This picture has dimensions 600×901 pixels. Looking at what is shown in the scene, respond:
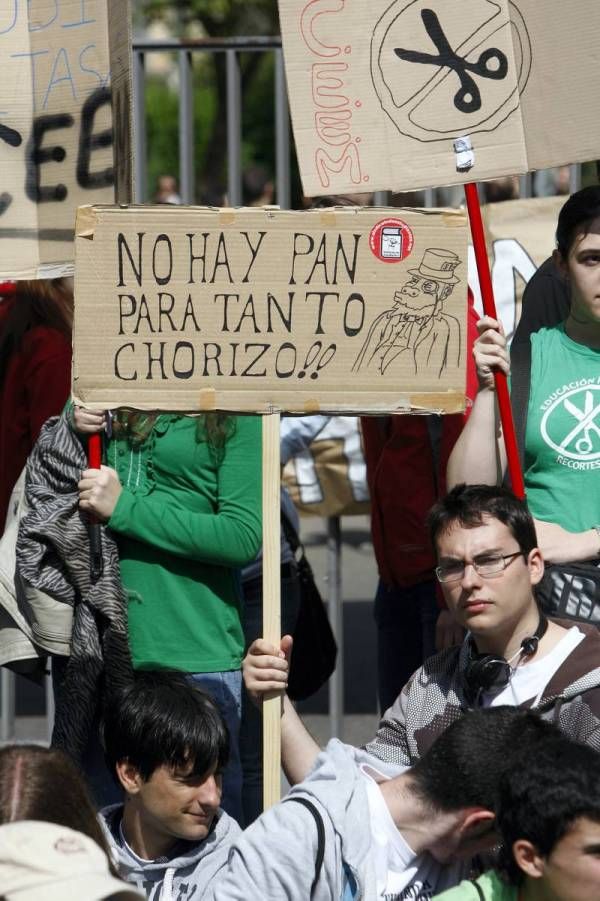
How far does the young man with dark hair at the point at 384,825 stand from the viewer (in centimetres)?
277

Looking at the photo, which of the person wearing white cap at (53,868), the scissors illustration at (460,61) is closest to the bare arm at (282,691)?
the person wearing white cap at (53,868)

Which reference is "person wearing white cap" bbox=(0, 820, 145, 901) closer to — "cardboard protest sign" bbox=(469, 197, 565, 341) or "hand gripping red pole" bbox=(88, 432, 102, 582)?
"hand gripping red pole" bbox=(88, 432, 102, 582)

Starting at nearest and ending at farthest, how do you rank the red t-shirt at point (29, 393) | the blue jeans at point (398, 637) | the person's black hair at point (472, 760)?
the person's black hair at point (472, 760), the red t-shirt at point (29, 393), the blue jeans at point (398, 637)

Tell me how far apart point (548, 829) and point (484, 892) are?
0.19 metres

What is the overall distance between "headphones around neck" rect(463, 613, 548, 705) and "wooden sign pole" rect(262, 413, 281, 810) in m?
0.41

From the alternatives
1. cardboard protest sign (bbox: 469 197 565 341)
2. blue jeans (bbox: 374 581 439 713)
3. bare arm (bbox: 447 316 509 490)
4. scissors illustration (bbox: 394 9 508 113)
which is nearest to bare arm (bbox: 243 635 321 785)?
bare arm (bbox: 447 316 509 490)

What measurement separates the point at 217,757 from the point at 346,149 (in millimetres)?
1424

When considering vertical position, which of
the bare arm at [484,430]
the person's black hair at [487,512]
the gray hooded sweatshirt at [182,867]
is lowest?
the gray hooded sweatshirt at [182,867]

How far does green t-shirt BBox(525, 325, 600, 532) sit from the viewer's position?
3697mm

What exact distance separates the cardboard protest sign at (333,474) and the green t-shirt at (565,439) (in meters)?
2.33

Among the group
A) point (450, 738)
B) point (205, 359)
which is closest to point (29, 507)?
point (205, 359)

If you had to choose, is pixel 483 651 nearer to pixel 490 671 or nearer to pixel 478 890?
pixel 490 671

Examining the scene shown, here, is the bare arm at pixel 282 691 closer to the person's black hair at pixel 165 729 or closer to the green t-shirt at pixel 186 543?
the person's black hair at pixel 165 729

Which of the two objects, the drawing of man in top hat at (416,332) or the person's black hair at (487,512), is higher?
the drawing of man in top hat at (416,332)
